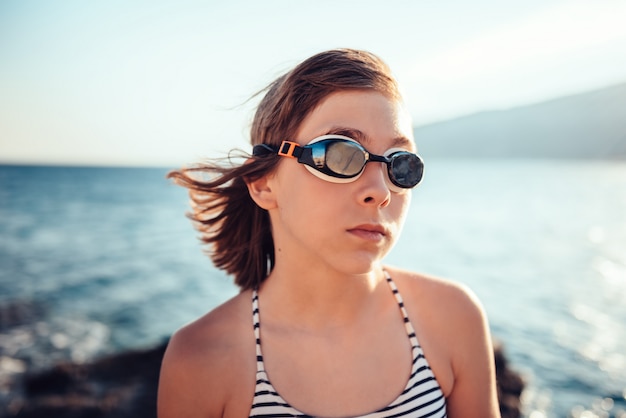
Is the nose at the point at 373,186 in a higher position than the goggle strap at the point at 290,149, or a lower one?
lower

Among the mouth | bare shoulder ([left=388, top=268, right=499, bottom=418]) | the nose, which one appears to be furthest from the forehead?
bare shoulder ([left=388, top=268, right=499, bottom=418])

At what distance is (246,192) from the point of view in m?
3.06

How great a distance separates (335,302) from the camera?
259 centimetres

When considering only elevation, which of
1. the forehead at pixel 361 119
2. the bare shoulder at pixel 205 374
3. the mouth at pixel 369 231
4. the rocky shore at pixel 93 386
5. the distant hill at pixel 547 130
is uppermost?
the distant hill at pixel 547 130

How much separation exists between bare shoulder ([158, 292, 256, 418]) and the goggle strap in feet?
3.60

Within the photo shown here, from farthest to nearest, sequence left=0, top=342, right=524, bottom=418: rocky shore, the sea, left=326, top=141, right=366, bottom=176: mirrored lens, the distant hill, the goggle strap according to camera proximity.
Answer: the distant hill < the sea < left=0, top=342, right=524, bottom=418: rocky shore < the goggle strap < left=326, top=141, right=366, bottom=176: mirrored lens

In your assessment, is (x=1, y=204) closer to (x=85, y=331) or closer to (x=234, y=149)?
(x=85, y=331)

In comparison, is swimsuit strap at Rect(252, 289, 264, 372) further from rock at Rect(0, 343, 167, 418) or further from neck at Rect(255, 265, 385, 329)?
rock at Rect(0, 343, 167, 418)

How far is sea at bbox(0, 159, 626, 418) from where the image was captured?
9.73 m

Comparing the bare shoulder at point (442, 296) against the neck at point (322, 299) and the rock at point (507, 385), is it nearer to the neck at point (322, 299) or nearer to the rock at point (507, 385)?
the neck at point (322, 299)

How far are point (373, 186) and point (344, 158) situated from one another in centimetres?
22

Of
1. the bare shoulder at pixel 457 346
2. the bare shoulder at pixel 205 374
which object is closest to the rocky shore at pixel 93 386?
the bare shoulder at pixel 457 346

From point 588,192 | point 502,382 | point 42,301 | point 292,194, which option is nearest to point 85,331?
point 42,301

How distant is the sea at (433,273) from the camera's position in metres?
9.73
